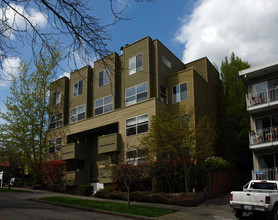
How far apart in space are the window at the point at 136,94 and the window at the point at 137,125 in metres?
1.95

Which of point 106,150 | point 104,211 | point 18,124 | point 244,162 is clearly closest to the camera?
point 104,211

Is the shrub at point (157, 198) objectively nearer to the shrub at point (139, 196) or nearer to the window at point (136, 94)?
the shrub at point (139, 196)

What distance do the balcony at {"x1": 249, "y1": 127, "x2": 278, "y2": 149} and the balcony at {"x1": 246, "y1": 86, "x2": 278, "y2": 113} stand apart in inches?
65.9

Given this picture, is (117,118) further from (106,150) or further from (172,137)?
(172,137)

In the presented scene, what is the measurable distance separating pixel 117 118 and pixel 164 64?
252 inches

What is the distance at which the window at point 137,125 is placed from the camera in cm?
2339

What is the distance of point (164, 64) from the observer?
87.5 ft

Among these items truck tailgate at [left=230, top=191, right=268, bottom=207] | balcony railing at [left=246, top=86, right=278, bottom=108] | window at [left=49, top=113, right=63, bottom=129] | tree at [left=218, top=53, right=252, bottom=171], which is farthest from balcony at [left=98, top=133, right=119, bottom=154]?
truck tailgate at [left=230, top=191, right=268, bottom=207]

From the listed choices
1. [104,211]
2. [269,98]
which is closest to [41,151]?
[104,211]

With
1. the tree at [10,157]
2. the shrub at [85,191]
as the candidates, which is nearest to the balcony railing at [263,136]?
the shrub at [85,191]

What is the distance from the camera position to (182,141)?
63.3ft

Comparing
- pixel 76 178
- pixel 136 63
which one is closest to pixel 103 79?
pixel 136 63

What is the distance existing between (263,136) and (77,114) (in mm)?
18107

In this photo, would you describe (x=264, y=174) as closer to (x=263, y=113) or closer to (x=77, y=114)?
(x=263, y=113)
